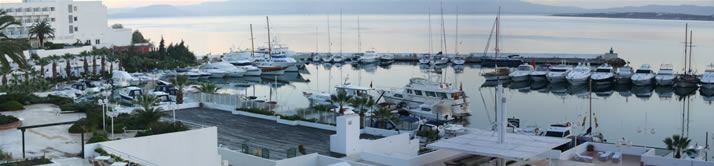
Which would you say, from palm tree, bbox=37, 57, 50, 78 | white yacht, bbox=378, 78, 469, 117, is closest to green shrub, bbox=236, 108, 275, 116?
white yacht, bbox=378, 78, 469, 117

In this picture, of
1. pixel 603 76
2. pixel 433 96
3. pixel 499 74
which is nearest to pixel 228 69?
pixel 499 74

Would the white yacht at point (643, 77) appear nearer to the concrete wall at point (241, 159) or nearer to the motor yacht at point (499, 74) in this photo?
the motor yacht at point (499, 74)

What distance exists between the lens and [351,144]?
21.1 m

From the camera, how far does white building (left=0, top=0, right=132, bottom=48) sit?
2852 inches

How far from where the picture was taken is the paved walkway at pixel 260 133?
2202cm

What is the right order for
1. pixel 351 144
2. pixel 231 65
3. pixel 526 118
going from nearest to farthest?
pixel 351 144
pixel 526 118
pixel 231 65

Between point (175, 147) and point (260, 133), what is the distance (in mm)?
6365

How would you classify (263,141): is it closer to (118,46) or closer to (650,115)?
(650,115)

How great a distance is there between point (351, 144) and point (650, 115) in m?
33.5

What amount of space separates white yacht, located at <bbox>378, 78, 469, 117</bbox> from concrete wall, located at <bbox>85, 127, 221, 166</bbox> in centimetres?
2621

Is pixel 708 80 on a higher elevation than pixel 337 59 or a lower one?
lower

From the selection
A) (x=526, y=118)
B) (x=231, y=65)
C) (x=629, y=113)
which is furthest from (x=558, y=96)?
(x=231, y=65)

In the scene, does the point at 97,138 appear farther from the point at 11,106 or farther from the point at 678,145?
the point at 678,145

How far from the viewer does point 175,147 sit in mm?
17812
